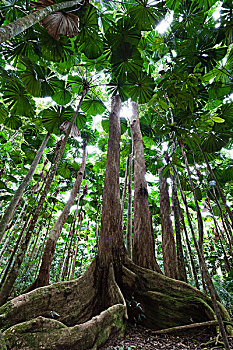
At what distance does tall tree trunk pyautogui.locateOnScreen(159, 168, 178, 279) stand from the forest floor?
2.45 meters

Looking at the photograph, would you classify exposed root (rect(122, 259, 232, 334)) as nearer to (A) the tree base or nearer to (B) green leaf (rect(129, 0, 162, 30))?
(A) the tree base

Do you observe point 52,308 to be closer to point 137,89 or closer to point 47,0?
point 47,0

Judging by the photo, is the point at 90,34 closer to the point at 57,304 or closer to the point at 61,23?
the point at 61,23

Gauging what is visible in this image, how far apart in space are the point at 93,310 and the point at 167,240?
353 centimetres

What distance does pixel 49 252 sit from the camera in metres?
3.79

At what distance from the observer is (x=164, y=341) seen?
→ 273cm

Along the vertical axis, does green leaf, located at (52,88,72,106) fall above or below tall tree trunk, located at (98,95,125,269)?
above

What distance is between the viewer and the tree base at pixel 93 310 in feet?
7.07

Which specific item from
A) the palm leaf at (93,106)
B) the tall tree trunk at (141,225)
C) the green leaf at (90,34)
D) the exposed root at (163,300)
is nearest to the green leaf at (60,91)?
the palm leaf at (93,106)

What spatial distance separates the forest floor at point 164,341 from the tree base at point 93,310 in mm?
136

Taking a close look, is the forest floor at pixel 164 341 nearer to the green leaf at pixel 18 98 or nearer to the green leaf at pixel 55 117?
the green leaf at pixel 55 117

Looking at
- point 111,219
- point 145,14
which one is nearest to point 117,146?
point 111,219

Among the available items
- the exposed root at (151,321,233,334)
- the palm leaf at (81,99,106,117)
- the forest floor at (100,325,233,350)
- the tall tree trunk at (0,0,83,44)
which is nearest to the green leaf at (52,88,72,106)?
the palm leaf at (81,99,106,117)

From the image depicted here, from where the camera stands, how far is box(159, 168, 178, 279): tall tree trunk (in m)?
5.53
